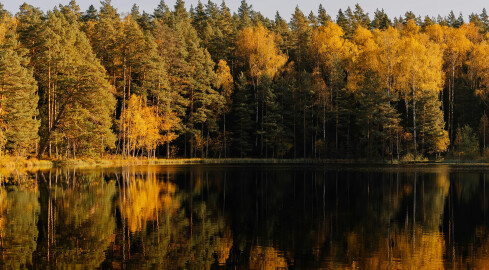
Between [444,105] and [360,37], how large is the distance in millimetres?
16731

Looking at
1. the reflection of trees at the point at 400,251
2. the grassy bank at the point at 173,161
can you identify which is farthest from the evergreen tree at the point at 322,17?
the reflection of trees at the point at 400,251

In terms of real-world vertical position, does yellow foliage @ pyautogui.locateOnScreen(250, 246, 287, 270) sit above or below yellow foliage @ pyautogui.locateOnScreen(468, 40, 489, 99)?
below

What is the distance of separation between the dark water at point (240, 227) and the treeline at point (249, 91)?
27.1 m

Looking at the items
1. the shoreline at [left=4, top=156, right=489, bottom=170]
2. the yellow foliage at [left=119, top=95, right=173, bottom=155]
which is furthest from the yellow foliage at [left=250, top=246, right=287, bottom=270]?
the yellow foliage at [left=119, top=95, right=173, bottom=155]

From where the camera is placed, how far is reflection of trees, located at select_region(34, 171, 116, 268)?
12.0 m

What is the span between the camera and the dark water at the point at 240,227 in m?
11.9

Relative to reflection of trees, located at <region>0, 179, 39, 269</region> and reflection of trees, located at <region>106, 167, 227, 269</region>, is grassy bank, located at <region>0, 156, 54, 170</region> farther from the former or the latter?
reflection of trees, located at <region>106, 167, 227, 269</region>

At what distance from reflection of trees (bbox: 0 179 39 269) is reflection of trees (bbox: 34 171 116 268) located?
0.36m

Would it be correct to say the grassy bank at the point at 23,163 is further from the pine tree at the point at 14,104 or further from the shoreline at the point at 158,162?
the pine tree at the point at 14,104

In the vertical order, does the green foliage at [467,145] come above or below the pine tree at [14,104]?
below

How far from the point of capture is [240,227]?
1623 centimetres

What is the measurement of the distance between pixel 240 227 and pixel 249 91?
5737cm

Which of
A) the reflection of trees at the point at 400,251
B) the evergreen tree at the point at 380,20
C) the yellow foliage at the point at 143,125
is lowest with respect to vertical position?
the reflection of trees at the point at 400,251

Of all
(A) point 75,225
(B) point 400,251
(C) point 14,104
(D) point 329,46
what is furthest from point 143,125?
(B) point 400,251
